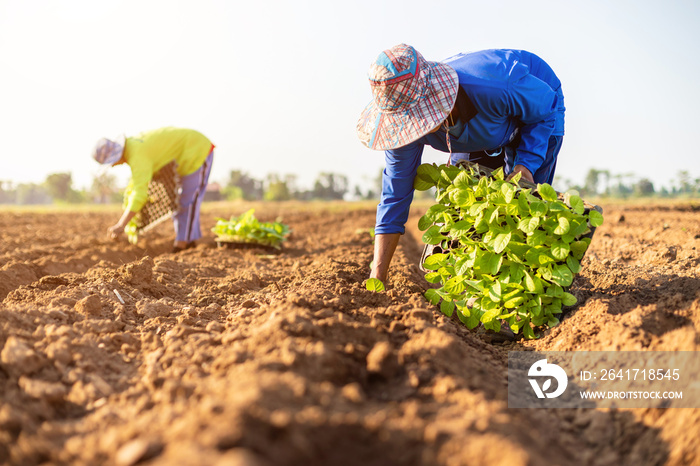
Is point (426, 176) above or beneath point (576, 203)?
above

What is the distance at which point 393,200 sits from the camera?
2.78 m

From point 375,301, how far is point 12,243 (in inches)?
203

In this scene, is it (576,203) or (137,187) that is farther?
(137,187)

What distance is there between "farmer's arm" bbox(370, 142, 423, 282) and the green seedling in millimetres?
2812

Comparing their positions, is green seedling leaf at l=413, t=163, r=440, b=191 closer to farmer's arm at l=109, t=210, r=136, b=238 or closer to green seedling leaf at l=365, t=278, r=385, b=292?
green seedling leaf at l=365, t=278, r=385, b=292

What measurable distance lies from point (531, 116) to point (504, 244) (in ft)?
2.80

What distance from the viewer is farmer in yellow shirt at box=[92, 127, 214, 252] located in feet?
16.1

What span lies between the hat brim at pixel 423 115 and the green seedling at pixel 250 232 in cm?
312

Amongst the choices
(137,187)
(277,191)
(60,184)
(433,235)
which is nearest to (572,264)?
(433,235)

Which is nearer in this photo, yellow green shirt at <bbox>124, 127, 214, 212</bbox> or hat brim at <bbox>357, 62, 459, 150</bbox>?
hat brim at <bbox>357, 62, 459, 150</bbox>

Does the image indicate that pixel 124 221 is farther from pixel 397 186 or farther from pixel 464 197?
pixel 464 197

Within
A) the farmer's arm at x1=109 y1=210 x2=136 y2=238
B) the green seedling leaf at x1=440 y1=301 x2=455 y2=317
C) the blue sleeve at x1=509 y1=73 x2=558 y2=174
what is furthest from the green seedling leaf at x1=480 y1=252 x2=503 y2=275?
the farmer's arm at x1=109 y1=210 x2=136 y2=238

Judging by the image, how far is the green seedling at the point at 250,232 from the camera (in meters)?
5.41

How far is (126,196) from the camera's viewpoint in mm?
5512
